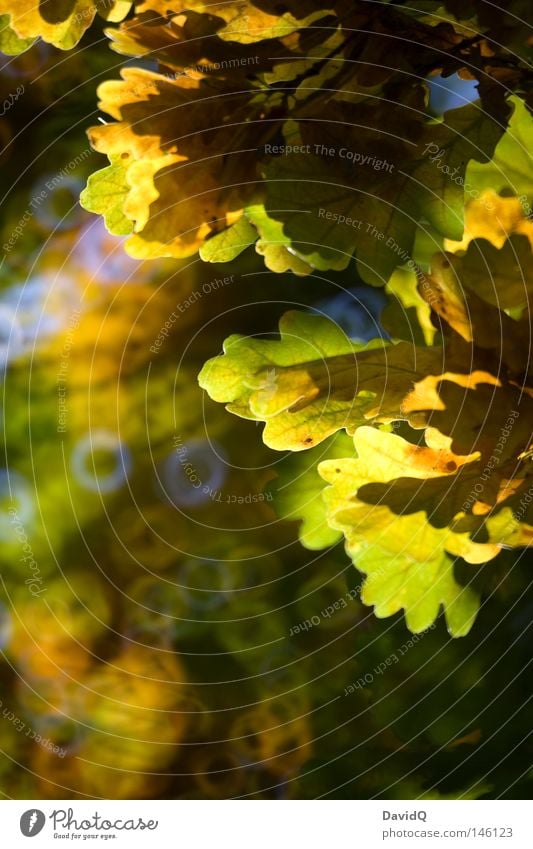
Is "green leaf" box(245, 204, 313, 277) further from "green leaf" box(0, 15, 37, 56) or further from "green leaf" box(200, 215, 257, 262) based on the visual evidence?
"green leaf" box(0, 15, 37, 56)

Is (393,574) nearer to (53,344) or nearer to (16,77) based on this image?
(53,344)

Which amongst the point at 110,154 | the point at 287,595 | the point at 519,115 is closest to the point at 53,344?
the point at 110,154

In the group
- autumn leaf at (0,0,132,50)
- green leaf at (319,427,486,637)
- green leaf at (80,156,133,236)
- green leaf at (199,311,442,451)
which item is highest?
autumn leaf at (0,0,132,50)

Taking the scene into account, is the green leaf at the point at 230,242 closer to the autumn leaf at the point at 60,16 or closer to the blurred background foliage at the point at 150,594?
the blurred background foliage at the point at 150,594

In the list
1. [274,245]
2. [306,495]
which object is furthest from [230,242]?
[306,495]

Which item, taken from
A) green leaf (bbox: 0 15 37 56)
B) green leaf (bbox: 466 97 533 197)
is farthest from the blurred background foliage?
green leaf (bbox: 466 97 533 197)

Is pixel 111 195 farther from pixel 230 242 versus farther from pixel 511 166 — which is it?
pixel 511 166
